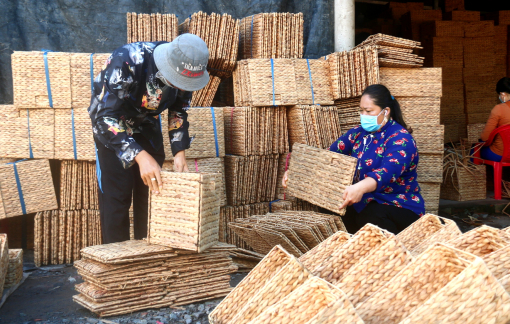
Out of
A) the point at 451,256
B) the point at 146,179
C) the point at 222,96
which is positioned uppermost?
the point at 222,96

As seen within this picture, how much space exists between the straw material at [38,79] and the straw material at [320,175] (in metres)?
2.20

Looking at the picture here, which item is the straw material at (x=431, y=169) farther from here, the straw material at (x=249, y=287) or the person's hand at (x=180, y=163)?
the straw material at (x=249, y=287)

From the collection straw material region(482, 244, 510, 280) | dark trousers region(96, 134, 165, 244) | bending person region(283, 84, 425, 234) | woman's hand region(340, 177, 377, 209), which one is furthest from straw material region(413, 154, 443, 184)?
straw material region(482, 244, 510, 280)

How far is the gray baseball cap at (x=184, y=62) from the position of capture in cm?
269

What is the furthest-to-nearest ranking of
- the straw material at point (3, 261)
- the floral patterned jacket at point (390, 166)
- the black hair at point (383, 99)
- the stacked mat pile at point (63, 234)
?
the stacked mat pile at point (63, 234)
the black hair at point (383, 99)
the floral patterned jacket at point (390, 166)
the straw material at point (3, 261)

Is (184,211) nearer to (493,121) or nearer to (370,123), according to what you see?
(370,123)

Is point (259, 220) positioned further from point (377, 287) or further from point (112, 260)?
point (377, 287)

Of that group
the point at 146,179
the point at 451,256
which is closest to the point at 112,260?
the point at 146,179

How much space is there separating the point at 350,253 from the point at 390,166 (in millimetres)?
1671

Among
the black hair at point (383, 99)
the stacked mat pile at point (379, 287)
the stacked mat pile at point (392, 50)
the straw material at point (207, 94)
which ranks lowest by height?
the stacked mat pile at point (379, 287)

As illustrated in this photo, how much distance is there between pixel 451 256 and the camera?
1632mm

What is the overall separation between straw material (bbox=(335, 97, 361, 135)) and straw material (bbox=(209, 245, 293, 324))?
3.23 m

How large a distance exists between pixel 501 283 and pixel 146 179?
2.00 metres

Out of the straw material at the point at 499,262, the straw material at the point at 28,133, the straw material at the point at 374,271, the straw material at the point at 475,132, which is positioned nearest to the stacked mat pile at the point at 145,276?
the straw material at the point at 374,271
